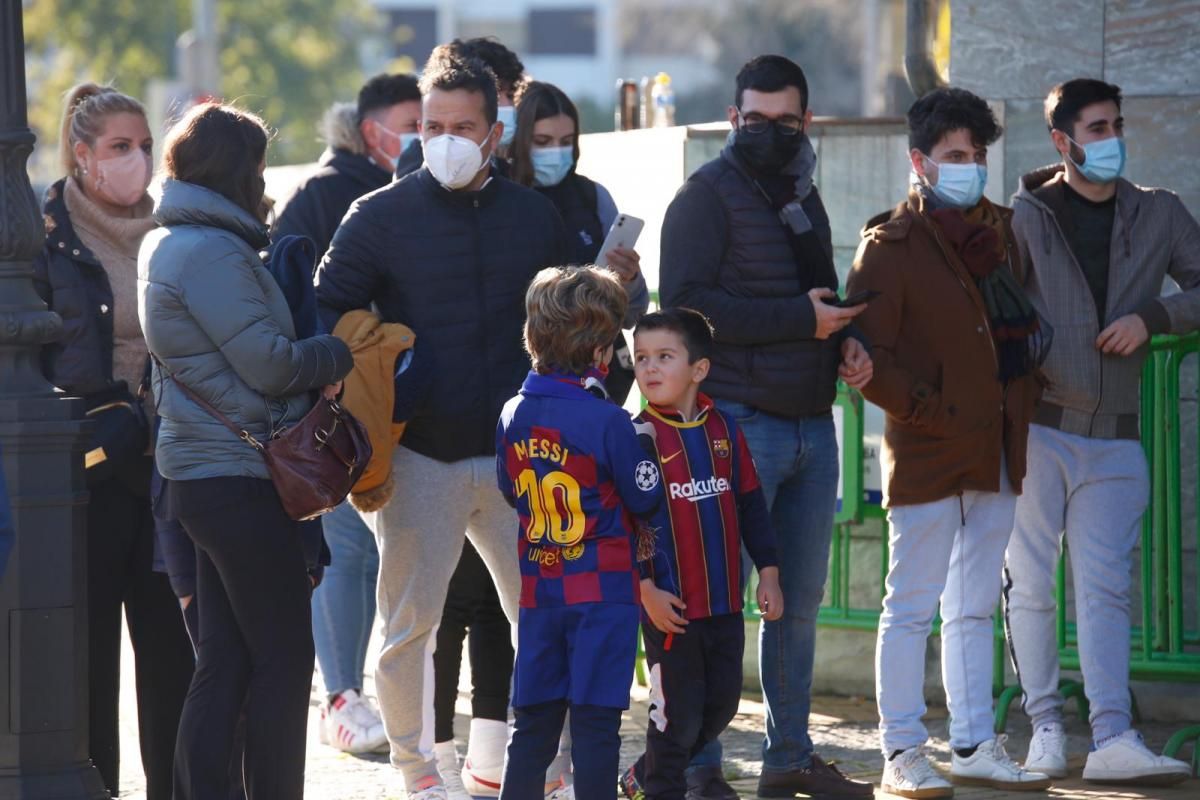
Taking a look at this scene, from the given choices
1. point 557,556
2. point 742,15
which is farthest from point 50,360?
point 742,15

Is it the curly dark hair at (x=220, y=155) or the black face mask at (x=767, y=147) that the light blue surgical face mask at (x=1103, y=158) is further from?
the curly dark hair at (x=220, y=155)

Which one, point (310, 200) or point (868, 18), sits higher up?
point (868, 18)

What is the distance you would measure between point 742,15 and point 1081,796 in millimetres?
57492

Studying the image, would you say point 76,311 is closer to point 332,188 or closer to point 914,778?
point 332,188

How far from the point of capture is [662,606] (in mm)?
5539

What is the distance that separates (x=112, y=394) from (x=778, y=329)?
1887mm

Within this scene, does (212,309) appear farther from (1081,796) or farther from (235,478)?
(1081,796)

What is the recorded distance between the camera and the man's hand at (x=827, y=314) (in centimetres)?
607

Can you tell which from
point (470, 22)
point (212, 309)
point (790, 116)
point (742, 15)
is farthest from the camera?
point (470, 22)

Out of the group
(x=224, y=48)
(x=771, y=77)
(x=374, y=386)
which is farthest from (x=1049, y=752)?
(x=224, y=48)

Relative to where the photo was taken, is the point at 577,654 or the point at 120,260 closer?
the point at 577,654

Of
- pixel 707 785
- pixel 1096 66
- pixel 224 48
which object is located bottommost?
pixel 707 785

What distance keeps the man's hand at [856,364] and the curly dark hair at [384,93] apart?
256 cm

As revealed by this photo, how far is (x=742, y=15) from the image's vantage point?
62.4 meters
